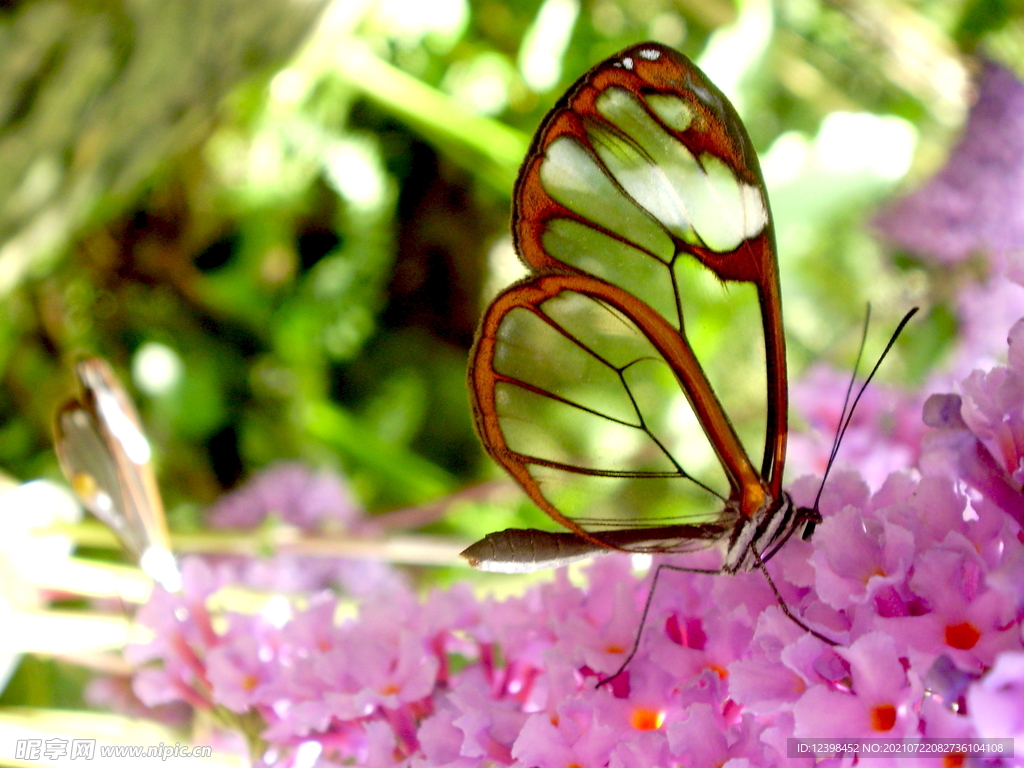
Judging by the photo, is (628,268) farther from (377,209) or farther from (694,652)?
(377,209)

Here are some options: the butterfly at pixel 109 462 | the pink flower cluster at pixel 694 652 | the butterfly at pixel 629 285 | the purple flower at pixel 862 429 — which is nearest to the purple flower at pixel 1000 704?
the pink flower cluster at pixel 694 652

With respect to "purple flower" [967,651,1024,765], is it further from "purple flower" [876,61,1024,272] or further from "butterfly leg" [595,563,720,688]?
"purple flower" [876,61,1024,272]

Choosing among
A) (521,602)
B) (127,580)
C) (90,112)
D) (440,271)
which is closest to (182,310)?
(440,271)

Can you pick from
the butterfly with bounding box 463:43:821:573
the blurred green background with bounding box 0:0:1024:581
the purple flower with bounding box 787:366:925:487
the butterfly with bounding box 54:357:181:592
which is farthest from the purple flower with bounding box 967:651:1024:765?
the blurred green background with bounding box 0:0:1024:581

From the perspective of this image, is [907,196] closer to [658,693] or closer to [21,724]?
[658,693]

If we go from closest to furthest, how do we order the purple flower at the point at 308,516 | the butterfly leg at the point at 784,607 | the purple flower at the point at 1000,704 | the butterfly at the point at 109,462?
1. the purple flower at the point at 1000,704
2. the butterfly leg at the point at 784,607
3. the butterfly at the point at 109,462
4. the purple flower at the point at 308,516

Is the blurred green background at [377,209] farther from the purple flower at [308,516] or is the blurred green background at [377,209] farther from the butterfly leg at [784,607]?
the butterfly leg at [784,607]
